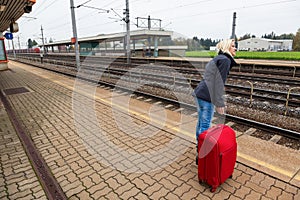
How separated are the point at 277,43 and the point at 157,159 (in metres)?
90.9

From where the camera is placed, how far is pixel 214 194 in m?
2.76

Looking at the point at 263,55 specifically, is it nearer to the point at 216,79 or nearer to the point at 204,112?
the point at 204,112

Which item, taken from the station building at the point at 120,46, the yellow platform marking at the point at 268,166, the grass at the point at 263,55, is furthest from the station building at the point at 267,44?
the yellow platform marking at the point at 268,166

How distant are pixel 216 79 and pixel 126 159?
205 cm

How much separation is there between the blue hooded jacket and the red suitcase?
453 mm

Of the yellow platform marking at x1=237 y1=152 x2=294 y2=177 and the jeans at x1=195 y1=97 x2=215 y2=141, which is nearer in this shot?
the yellow platform marking at x1=237 y1=152 x2=294 y2=177

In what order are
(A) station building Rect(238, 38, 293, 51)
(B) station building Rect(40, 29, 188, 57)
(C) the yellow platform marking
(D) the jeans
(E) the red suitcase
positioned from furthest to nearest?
(A) station building Rect(238, 38, 293, 51) < (B) station building Rect(40, 29, 188, 57) < (D) the jeans < (C) the yellow platform marking < (E) the red suitcase

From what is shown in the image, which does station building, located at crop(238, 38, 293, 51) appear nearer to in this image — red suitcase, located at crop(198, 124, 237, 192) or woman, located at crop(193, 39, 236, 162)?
woman, located at crop(193, 39, 236, 162)

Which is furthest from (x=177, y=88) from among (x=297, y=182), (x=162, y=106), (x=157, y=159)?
(x=297, y=182)

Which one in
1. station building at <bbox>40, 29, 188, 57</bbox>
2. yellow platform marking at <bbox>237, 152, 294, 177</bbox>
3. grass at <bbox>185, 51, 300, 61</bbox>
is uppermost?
station building at <bbox>40, 29, 188, 57</bbox>

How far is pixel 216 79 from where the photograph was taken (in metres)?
2.94

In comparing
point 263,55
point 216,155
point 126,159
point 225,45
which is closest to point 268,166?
point 216,155

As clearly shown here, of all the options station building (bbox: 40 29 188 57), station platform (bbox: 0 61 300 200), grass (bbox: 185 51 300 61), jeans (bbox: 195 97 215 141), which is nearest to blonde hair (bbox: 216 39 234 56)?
jeans (bbox: 195 97 215 141)

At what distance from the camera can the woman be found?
9.36ft
